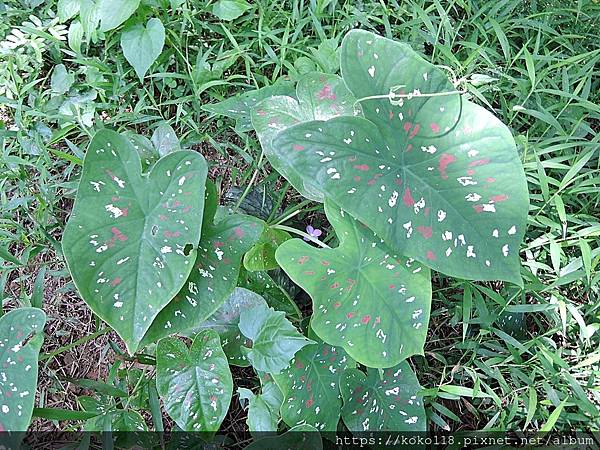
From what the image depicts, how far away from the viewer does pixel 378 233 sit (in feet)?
3.79

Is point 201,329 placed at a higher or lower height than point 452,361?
higher

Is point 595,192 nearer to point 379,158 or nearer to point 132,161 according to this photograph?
point 379,158

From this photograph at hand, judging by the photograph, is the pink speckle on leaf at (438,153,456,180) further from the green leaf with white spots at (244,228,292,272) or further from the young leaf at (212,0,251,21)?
the young leaf at (212,0,251,21)

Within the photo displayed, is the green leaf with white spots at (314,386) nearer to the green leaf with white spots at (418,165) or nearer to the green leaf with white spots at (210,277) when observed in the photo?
the green leaf with white spots at (210,277)

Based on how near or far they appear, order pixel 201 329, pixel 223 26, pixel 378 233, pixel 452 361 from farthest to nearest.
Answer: pixel 223 26 → pixel 452 361 → pixel 201 329 → pixel 378 233

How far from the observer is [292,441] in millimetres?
1203

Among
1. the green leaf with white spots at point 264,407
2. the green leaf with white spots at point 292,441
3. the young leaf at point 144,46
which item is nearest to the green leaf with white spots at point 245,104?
the young leaf at point 144,46

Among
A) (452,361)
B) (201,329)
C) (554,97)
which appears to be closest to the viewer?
(201,329)

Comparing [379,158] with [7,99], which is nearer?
[379,158]

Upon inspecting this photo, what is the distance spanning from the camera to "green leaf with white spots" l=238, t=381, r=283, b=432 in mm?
1264

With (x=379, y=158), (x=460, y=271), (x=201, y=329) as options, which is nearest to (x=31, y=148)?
(x=201, y=329)

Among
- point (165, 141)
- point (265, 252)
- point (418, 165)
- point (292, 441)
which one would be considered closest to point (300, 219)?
point (265, 252)

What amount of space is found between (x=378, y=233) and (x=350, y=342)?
0.24 metres

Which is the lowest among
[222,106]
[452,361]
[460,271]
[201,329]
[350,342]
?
[452,361]
